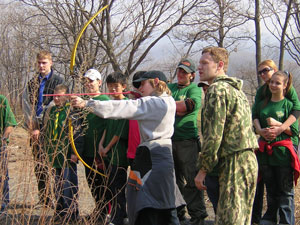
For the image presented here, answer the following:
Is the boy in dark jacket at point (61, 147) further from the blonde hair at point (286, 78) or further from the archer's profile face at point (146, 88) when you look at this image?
the blonde hair at point (286, 78)

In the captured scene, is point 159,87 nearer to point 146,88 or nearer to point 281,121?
point 146,88

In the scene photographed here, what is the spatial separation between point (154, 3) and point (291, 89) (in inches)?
183

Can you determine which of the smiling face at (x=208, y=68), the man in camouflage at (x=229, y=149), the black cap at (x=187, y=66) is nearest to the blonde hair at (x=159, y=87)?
the smiling face at (x=208, y=68)

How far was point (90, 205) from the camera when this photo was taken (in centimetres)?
518

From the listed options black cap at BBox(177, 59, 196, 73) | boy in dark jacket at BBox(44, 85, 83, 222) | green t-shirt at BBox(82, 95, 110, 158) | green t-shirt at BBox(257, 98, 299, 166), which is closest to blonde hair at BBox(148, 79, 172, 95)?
boy in dark jacket at BBox(44, 85, 83, 222)

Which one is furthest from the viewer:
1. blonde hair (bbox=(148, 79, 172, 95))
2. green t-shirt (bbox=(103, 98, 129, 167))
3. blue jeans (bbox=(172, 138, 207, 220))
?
green t-shirt (bbox=(103, 98, 129, 167))

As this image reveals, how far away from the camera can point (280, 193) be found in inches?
157

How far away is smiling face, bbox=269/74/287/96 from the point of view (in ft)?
13.2

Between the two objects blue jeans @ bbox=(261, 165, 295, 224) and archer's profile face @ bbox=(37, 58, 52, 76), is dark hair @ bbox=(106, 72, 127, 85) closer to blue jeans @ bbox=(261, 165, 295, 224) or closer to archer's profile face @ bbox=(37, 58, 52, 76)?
archer's profile face @ bbox=(37, 58, 52, 76)

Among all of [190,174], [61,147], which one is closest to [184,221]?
[190,174]

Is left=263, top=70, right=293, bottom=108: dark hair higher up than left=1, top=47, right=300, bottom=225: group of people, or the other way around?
left=263, top=70, right=293, bottom=108: dark hair

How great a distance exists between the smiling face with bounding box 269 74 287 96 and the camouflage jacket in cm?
147

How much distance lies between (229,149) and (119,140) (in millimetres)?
1935

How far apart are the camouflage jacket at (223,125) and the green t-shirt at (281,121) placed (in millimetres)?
1418
